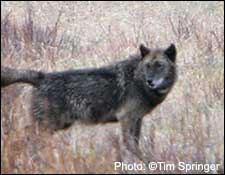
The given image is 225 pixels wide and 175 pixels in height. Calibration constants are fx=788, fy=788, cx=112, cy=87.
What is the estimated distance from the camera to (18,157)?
20.6 ft

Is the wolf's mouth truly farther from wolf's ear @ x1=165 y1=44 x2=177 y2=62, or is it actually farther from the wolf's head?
wolf's ear @ x1=165 y1=44 x2=177 y2=62

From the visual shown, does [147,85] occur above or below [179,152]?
above

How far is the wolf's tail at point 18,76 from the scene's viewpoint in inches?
279

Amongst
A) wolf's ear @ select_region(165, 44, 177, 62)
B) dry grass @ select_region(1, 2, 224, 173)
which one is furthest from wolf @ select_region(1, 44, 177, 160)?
dry grass @ select_region(1, 2, 224, 173)

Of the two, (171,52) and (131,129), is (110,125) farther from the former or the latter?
(171,52)

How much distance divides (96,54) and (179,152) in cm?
574

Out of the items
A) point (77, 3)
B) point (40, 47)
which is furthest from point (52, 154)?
point (77, 3)

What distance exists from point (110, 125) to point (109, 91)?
444mm

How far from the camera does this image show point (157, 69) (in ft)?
25.5

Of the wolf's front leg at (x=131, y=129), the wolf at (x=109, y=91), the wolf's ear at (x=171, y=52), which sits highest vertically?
the wolf's ear at (x=171, y=52)

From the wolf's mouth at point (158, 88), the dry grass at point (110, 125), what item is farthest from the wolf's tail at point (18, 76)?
the wolf's mouth at point (158, 88)

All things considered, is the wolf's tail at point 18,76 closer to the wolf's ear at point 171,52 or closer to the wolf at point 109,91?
the wolf at point 109,91

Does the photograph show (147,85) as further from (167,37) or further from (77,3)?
(77,3)

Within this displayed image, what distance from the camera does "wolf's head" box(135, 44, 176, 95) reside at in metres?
7.78
